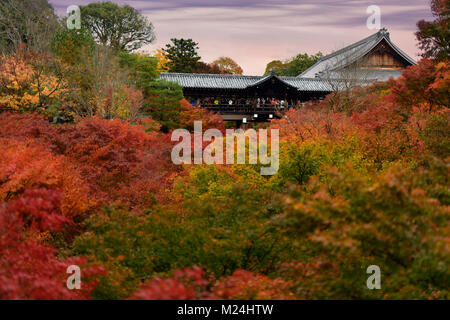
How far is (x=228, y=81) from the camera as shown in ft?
112

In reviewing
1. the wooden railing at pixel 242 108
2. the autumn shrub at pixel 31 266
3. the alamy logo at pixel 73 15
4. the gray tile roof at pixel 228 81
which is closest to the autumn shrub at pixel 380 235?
the autumn shrub at pixel 31 266

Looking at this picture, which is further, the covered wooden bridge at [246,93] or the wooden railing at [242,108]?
the covered wooden bridge at [246,93]

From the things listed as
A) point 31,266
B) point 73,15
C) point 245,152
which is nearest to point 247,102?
point 73,15

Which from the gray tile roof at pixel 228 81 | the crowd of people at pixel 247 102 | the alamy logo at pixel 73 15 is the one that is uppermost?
the alamy logo at pixel 73 15

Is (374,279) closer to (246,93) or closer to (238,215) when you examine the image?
(238,215)

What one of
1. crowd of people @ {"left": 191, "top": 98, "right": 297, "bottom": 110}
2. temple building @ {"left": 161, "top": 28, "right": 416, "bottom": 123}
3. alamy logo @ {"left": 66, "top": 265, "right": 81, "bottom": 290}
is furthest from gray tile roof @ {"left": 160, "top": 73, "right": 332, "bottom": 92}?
alamy logo @ {"left": 66, "top": 265, "right": 81, "bottom": 290}

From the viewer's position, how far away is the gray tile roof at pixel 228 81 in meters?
32.8

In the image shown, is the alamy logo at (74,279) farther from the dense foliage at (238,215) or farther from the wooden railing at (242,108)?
the wooden railing at (242,108)

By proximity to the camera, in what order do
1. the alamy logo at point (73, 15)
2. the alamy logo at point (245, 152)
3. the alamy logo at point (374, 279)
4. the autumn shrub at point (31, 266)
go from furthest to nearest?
the alamy logo at point (73, 15)
the alamy logo at point (245, 152)
the alamy logo at point (374, 279)
the autumn shrub at point (31, 266)

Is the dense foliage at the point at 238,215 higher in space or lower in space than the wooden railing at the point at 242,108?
lower

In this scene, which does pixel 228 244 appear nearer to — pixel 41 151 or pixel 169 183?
pixel 41 151

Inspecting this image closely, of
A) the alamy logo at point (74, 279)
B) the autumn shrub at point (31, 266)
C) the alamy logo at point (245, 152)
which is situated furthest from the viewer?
the alamy logo at point (245, 152)

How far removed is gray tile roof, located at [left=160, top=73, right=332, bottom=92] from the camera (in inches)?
1291
